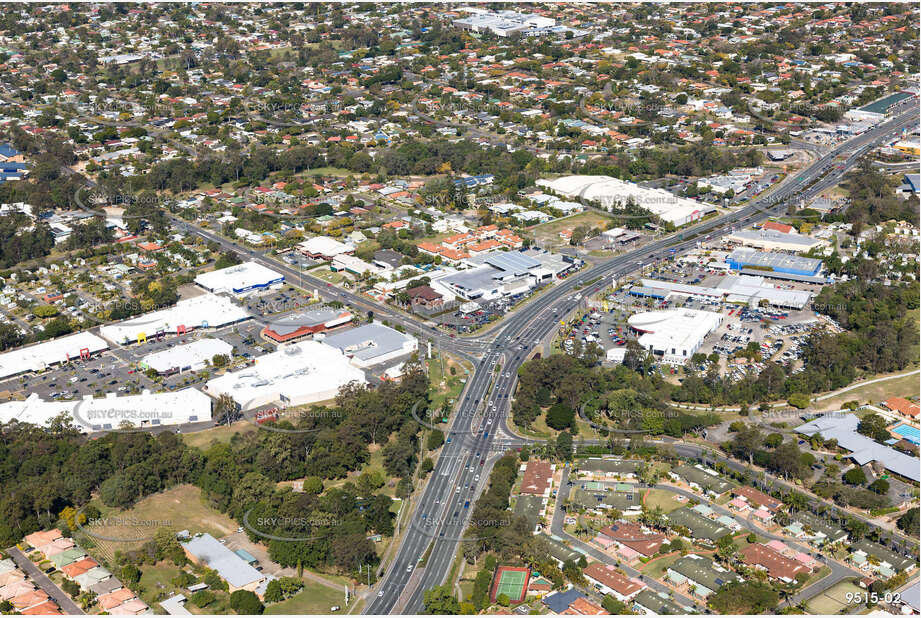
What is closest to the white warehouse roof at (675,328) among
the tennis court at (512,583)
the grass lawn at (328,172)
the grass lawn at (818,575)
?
the grass lawn at (818,575)

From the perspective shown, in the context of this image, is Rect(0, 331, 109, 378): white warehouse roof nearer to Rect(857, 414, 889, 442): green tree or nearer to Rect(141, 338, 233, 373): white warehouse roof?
Rect(141, 338, 233, 373): white warehouse roof

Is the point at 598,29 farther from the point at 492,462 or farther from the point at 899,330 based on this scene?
the point at 492,462

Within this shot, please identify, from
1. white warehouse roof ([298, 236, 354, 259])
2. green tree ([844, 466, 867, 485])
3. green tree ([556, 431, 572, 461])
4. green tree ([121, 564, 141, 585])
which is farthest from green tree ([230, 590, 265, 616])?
white warehouse roof ([298, 236, 354, 259])

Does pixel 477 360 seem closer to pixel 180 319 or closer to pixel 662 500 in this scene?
pixel 662 500

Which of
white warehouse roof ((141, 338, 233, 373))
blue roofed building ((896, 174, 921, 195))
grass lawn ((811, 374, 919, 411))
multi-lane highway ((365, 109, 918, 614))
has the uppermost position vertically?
blue roofed building ((896, 174, 921, 195))

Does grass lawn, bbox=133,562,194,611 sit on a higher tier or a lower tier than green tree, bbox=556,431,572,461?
lower

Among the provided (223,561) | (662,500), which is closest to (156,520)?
(223,561)

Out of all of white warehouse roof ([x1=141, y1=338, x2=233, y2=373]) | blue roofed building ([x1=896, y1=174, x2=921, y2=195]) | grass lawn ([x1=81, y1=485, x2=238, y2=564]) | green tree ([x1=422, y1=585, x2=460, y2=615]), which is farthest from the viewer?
blue roofed building ([x1=896, y1=174, x2=921, y2=195])

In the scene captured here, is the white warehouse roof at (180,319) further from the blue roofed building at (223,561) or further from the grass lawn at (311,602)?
the grass lawn at (311,602)
